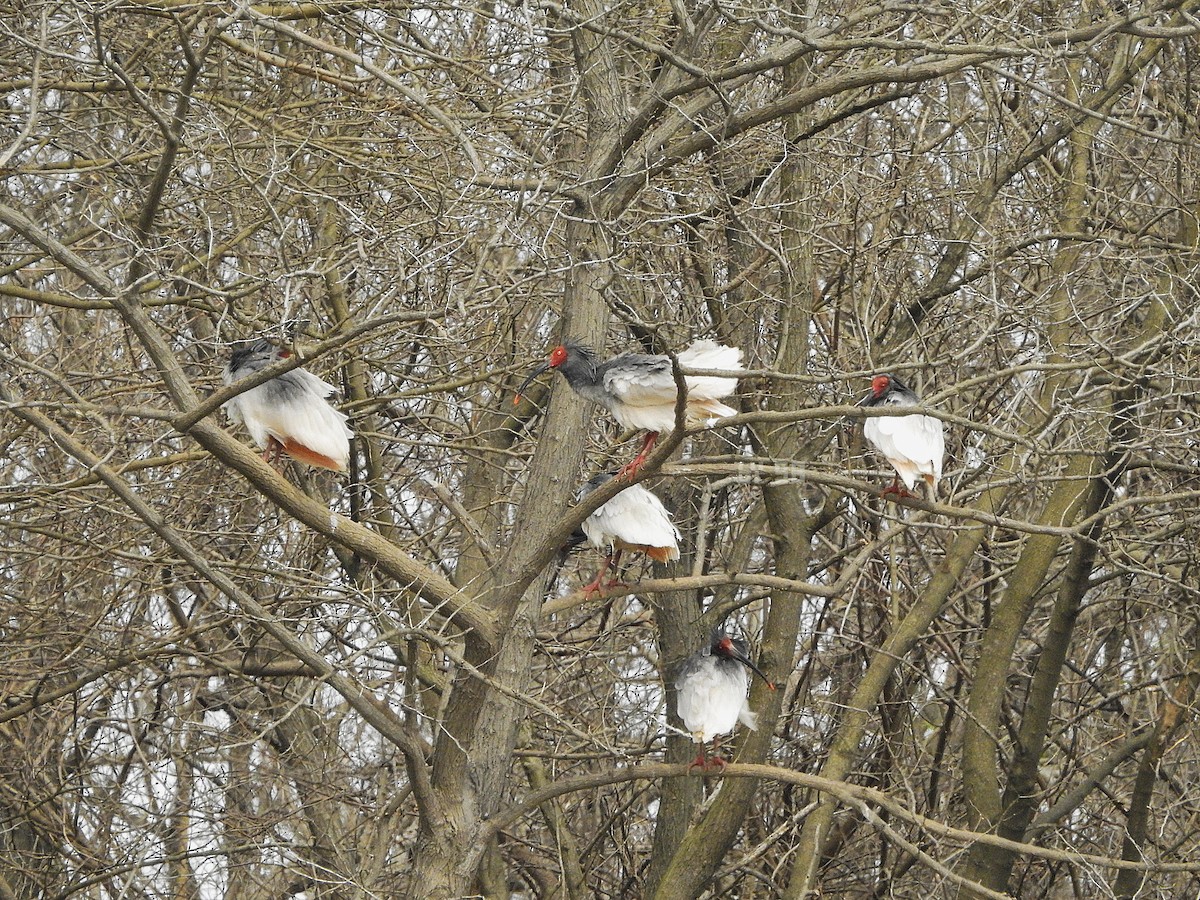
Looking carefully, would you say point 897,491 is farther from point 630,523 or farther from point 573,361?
point 573,361

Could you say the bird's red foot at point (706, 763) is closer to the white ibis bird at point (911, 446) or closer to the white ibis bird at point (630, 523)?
the white ibis bird at point (630, 523)

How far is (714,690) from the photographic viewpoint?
749 centimetres

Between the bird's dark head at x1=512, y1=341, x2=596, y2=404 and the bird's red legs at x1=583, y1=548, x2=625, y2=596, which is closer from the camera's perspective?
the bird's dark head at x1=512, y1=341, x2=596, y2=404

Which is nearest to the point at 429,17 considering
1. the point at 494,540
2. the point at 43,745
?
the point at 494,540

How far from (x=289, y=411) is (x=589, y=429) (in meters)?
1.43

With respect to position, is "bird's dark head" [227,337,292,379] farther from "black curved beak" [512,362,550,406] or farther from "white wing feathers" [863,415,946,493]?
"white wing feathers" [863,415,946,493]

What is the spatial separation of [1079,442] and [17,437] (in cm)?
552

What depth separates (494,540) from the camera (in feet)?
29.0

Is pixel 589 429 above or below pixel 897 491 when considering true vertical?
above

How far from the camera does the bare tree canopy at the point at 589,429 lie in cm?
614

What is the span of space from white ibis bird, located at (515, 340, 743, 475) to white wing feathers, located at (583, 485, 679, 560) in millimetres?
798

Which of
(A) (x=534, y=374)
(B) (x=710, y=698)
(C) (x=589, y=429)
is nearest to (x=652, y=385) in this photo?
(C) (x=589, y=429)

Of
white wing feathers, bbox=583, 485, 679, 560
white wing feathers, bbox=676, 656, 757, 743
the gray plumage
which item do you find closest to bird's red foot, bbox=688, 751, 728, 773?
white wing feathers, bbox=676, 656, 757, 743

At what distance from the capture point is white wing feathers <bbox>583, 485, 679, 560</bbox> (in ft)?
23.7
